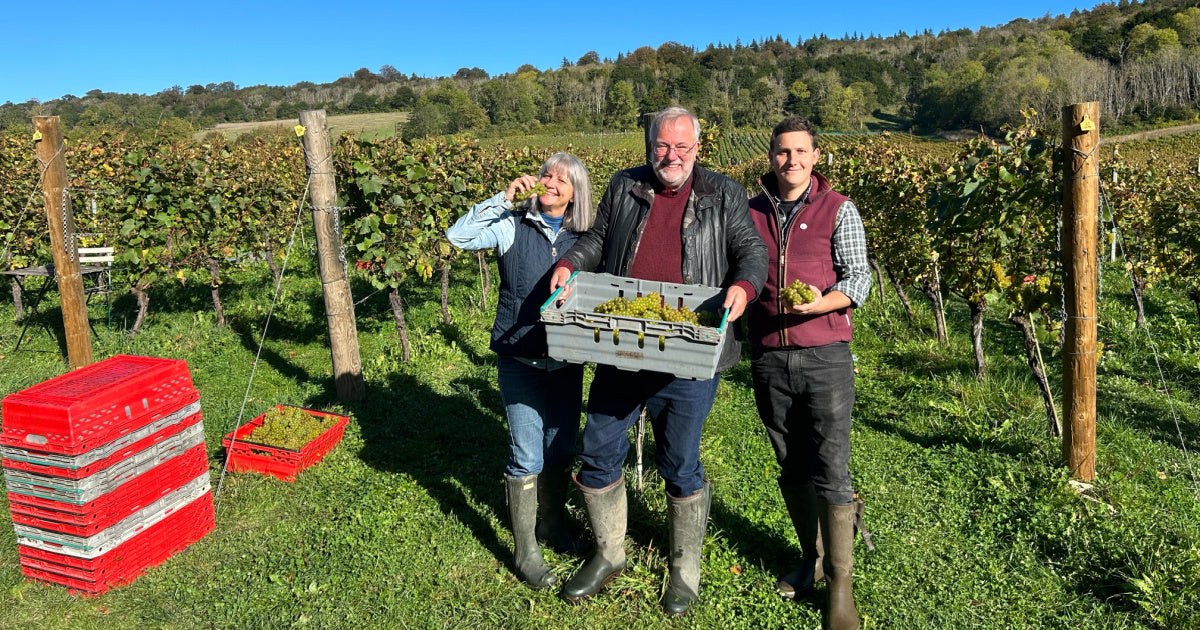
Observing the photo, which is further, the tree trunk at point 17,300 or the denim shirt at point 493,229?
the tree trunk at point 17,300

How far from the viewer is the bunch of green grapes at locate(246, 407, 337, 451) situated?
14.2 feet

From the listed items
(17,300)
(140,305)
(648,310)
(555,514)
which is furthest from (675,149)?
(17,300)

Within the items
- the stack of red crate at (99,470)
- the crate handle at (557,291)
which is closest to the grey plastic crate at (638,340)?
the crate handle at (557,291)

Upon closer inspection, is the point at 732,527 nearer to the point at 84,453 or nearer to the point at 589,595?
the point at 589,595

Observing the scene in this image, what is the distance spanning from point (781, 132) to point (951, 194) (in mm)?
2901

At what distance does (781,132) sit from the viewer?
8.57 feet

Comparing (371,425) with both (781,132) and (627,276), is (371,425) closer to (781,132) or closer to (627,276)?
(627,276)

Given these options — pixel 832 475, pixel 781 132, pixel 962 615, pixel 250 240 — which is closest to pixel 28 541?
pixel 832 475

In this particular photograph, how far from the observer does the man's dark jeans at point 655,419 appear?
2607 millimetres

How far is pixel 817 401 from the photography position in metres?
2.64

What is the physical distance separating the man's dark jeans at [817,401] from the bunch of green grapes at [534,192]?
3.67 feet

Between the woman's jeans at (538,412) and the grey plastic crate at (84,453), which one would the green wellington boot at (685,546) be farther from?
the grey plastic crate at (84,453)

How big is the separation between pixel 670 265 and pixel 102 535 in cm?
281

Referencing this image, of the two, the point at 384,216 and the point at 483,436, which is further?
the point at 384,216
